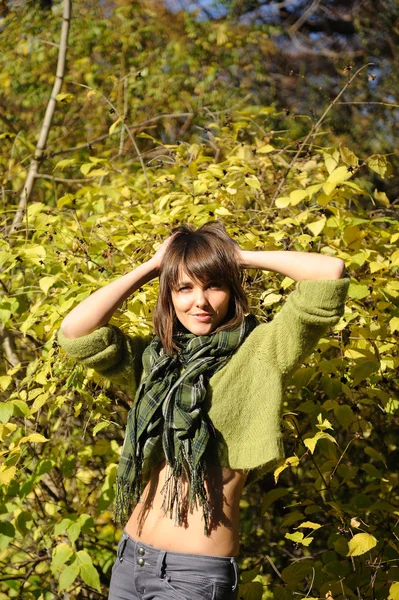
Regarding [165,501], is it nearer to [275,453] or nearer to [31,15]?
[275,453]

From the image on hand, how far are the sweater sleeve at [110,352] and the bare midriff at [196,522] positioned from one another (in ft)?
0.84

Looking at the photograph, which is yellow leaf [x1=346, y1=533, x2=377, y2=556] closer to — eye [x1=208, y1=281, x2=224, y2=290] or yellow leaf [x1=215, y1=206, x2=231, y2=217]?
eye [x1=208, y1=281, x2=224, y2=290]

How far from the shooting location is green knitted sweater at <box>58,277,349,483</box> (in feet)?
5.82

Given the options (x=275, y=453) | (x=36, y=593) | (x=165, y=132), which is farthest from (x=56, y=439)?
(x=165, y=132)

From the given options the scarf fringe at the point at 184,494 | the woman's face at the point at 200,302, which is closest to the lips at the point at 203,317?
the woman's face at the point at 200,302

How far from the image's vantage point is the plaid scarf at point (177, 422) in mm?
1781

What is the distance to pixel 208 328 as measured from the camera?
1.89 m

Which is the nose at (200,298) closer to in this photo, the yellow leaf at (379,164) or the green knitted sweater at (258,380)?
the green knitted sweater at (258,380)

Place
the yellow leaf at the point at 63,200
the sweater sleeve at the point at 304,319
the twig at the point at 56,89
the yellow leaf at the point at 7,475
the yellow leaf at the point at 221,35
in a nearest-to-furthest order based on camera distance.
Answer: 1. the sweater sleeve at the point at 304,319
2. the yellow leaf at the point at 7,475
3. the yellow leaf at the point at 63,200
4. the twig at the point at 56,89
5. the yellow leaf at the point at 221,35

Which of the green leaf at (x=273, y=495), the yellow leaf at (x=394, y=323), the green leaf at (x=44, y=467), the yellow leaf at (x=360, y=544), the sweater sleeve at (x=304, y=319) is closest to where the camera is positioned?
the sweater sleeve at (x=304, y=319)

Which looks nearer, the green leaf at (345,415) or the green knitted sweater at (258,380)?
the green knitted sweater at (258,380)

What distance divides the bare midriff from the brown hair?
34 cm

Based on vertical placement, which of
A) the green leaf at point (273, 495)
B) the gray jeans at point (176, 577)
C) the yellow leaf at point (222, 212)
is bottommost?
the green leaf at point (273, 495)

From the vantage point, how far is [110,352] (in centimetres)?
193
